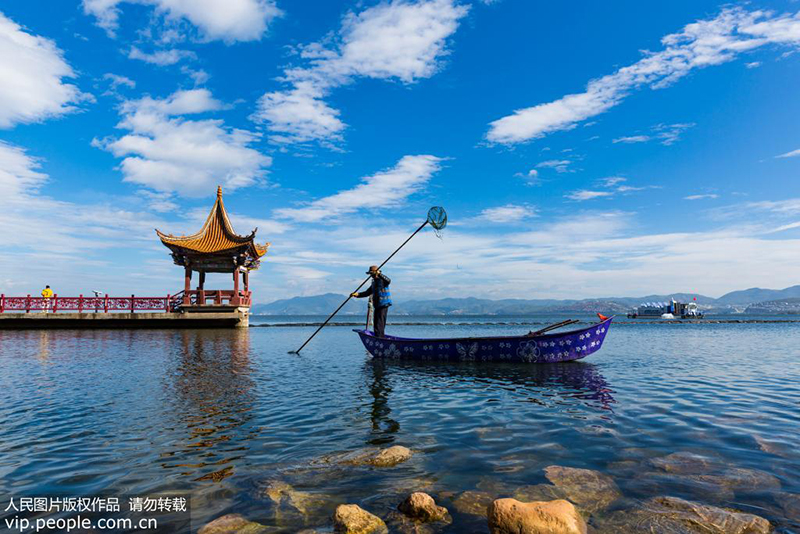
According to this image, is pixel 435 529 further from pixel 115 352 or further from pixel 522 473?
pixel 115 352

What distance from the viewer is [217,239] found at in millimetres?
36594

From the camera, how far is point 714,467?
5223 millimetres

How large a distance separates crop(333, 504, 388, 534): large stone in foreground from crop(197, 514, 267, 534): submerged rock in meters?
0.70

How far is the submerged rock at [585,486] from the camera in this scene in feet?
14.2

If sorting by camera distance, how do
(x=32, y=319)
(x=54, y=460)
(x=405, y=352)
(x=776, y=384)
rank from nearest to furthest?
(x=54, y=460)
(x=776, y=384)
(x=405, y=352)
(x=32, y=319)

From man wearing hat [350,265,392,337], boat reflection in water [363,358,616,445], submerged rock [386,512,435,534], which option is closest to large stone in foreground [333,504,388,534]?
submerged rock [386,512,435,534]

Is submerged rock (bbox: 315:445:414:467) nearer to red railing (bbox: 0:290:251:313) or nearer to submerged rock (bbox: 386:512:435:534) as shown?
submerged rock (bbox: 386:512:435:534)

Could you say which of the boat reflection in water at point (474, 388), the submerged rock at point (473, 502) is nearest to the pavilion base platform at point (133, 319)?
the boat reflection in water at point (474, 388)

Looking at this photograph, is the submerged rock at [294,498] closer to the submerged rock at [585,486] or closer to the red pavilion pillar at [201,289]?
the submerged rock at [585,486]

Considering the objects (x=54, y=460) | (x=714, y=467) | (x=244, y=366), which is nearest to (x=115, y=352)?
(x=244, y=366)

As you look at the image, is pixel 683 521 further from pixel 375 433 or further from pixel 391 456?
pixel 375 433

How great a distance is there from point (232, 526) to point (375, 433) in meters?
3.27

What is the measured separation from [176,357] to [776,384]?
787 inches

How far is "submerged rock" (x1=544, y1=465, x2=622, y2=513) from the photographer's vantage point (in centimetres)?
432
